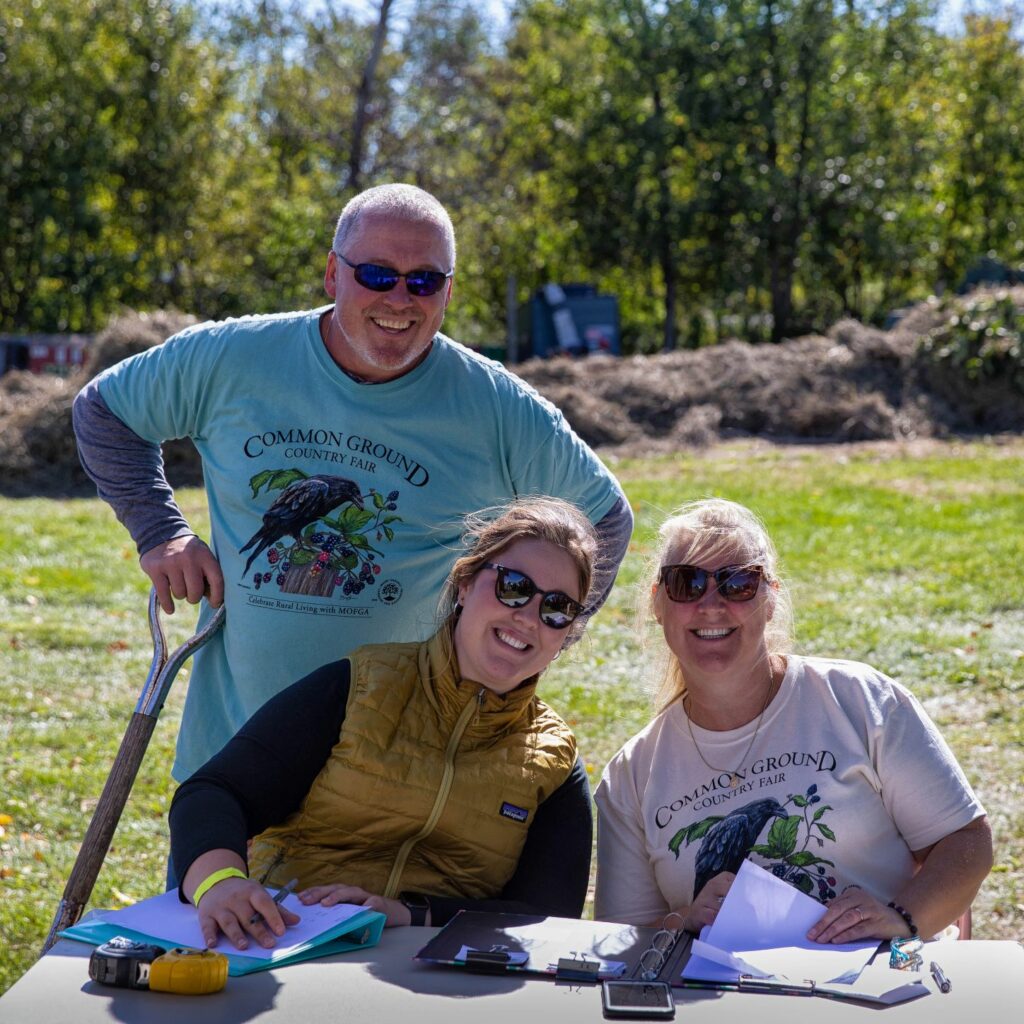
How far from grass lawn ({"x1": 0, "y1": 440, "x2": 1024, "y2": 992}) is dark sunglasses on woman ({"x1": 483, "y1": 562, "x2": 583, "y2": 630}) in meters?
1.37

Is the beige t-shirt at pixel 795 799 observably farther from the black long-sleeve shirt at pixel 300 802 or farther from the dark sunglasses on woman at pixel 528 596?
the dark sunglasses on woman at pixel 528 596

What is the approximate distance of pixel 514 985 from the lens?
2156 millimetres

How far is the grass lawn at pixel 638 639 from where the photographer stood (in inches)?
205

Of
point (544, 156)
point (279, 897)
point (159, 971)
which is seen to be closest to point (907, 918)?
point (279, 897)

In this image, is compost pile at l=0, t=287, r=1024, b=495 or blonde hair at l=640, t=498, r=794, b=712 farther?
compost pile at l=0, t=287, r=1024, b=495

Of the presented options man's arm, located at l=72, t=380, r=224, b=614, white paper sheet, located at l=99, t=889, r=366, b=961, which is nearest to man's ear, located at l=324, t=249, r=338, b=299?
man's arm, located at l=72, t=380, r=224, b=614

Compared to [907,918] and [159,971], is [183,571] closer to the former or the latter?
[159,971]

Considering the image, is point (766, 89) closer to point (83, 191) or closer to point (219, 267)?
point (219, 267)

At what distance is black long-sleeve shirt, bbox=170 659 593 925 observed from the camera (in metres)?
2.56

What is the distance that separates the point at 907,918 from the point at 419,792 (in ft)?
3.08

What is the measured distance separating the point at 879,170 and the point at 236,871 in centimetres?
2360

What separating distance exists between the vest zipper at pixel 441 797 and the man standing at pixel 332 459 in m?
0.58

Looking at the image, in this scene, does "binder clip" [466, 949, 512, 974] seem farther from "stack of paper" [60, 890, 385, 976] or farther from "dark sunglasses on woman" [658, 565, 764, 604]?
"dark sunglasses on woman" [658, 565, 764, 604]

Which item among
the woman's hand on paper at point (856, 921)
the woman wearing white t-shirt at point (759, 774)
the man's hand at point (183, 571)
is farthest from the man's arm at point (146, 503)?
the woman's hand on paper at point (856, 921)
